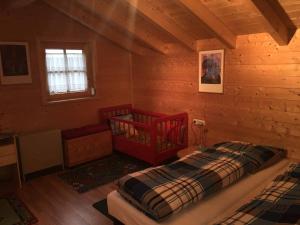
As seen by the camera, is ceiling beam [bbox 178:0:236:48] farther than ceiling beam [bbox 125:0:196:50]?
No

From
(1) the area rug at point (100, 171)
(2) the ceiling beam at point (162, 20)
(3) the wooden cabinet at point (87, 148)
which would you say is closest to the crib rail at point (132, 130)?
(3) the wooden cabinet at point (87, 148)

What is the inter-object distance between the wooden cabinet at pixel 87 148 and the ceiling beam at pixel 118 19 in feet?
5.36

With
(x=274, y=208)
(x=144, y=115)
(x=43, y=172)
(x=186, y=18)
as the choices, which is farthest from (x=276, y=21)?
(x=43, y=172)

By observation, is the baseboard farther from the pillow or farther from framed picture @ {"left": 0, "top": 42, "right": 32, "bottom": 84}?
the pillow

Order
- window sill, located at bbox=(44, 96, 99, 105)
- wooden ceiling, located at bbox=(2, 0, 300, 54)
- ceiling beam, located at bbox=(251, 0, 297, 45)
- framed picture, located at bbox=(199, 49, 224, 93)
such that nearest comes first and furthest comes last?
1. ceiling beam, located at bbox=(251, 0, 297, 45)
2. wooden ceiling, located at bbox=(2, 0, 300, 54)
3. framed picture, located at bbox=(199, 49, 224, 93)
4. window sill, located at bbox=(44, 96, 99, 105)

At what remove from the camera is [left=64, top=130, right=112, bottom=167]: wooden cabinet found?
3840mm

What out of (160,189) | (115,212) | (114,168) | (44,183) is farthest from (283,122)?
(44,183)

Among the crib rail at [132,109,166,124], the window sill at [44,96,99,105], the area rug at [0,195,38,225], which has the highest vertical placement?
the window sill at [44,96,99,105]

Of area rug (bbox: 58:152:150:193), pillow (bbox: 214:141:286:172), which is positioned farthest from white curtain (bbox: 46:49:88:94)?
pillow (bbox: 214:141:286:172)

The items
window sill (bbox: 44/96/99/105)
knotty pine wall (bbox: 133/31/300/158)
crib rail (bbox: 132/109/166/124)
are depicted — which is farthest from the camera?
crib rail (bbox: 132/109/166/124)

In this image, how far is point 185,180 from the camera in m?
2.13

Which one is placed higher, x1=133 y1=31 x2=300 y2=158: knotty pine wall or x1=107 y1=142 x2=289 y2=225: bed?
x1=133 y1=31 x2=300 y2=158: knotty pine wall

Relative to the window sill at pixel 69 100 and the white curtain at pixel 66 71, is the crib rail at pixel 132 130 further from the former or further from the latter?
the white curtain at pixel 66 71

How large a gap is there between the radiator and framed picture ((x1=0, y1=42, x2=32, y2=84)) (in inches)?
31.6
